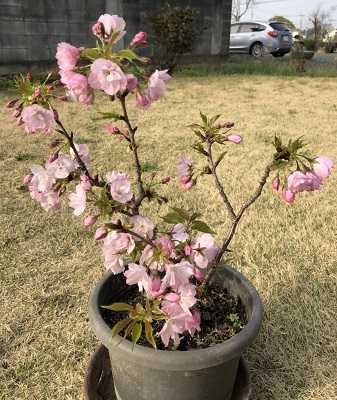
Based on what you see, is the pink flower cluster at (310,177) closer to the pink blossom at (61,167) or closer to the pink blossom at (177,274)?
the pink blossom at (177,274)

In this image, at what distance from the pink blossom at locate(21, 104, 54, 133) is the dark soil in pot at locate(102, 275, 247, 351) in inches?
30.0

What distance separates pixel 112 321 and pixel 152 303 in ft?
1.13

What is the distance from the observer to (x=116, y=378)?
1.64 metres

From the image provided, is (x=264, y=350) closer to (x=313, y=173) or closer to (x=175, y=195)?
(x=313, y=173)

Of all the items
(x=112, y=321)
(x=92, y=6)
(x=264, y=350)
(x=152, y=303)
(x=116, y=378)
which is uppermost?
(x=92, y=6)

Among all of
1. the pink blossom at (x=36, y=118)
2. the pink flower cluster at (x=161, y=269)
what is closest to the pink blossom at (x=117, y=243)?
the pink flower cluster at (x=161, y=269)

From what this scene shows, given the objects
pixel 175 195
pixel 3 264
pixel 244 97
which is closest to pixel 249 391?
pixel 3 264

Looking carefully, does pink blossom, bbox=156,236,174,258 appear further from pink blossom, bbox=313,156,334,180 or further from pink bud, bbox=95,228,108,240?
pink blossom, bbox=313,156,334,180

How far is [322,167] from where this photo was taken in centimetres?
122

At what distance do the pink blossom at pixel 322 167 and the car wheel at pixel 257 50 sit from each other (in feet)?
52.2

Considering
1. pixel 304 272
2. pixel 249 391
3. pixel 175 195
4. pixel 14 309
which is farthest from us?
pixel 175 195

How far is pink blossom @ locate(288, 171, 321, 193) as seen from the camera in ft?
3.92

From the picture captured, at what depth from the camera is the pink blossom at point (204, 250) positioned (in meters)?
1.42

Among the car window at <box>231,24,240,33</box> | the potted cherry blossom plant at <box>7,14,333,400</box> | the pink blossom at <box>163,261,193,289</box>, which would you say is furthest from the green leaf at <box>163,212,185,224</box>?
the car window at <box>231,24,240,33</box>
